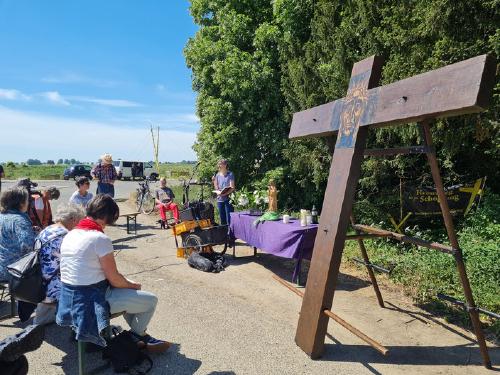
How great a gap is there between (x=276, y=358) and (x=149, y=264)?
3943 millimetres

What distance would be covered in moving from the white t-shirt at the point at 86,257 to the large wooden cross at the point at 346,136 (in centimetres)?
184

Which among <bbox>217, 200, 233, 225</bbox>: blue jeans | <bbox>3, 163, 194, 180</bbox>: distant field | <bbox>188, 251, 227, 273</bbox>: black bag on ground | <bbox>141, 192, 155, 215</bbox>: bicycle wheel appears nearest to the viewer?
<bbox>188, 251, 227, 273</bbox>: black bag on ground

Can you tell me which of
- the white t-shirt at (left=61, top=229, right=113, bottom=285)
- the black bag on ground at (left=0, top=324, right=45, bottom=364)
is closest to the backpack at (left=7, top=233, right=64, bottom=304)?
the white t-shirt at (left=61, top=229, right=113, bottom=285)

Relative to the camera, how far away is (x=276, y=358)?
3516mm

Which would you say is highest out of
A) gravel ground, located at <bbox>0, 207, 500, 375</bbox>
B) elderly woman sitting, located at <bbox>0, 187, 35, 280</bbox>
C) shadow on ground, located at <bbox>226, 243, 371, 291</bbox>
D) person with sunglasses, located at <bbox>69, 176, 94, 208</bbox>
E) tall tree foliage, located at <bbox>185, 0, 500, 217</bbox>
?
tall tree foliage, located at <bbox>185, 0, 500, 217</bbox>

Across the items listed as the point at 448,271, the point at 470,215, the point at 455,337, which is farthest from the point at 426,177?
the point at 455,337

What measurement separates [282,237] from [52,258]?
311 centimetres

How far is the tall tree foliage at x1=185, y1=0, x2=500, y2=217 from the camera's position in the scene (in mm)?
5699

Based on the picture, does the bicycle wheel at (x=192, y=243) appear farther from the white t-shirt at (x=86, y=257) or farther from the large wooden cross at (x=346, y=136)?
the white t-shirt at (x=86, y=257)

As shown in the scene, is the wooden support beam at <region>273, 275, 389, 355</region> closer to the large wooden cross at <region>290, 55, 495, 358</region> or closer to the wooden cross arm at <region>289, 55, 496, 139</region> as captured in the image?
the large wooden cross at <region>290, 55, 495, 358</region>

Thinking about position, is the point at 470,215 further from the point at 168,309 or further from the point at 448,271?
the point at 168,309

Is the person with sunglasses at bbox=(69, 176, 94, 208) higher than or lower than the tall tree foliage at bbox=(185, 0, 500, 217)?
lower

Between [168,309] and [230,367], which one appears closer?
[230,367]

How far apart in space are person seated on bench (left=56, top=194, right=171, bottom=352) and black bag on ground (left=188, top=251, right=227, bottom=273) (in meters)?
3.09
